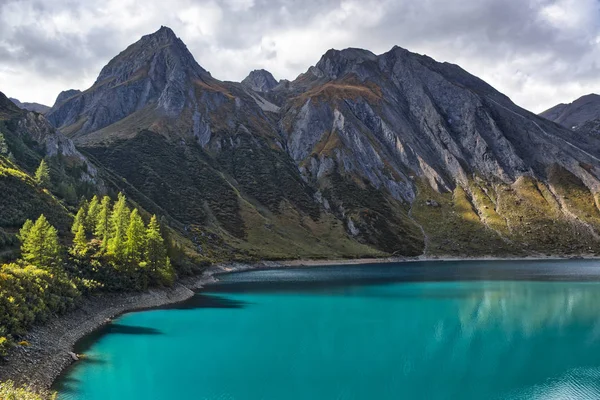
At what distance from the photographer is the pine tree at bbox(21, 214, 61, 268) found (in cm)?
5516

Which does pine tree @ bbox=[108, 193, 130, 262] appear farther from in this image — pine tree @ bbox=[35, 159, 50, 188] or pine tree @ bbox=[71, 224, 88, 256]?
pine tree @ bbox=[35, 159, 50, 188]

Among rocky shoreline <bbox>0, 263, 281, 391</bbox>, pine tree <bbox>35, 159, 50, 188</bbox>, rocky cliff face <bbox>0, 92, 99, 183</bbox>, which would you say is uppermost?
rocky cliff face <bbox>0, 92, 99, 183</bbox>

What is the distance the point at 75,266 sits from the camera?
6406cm

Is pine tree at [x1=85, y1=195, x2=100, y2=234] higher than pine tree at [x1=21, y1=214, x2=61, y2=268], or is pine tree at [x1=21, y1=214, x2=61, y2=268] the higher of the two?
pine tree at [x1=85, y1=195, x2=100, y2=234]

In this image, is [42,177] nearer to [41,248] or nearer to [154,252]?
[154,252]

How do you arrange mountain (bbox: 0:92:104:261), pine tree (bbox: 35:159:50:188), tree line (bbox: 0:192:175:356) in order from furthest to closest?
pine tree (bbox: 35:159:50:188) → mountain (bbox: 0:92:104:261) → tree line (bbox: 0:192:175:356)

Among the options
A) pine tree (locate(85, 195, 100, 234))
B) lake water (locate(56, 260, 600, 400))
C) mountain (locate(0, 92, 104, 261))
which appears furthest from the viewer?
pine tree (locate(85, 195, 100, 234))

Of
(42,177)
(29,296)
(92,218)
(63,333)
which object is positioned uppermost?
(42,177)

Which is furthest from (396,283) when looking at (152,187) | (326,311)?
(152,187)

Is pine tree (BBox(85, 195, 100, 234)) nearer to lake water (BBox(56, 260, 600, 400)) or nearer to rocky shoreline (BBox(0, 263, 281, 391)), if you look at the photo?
rocky shoreline (BBox(0, 263, 281, 391))

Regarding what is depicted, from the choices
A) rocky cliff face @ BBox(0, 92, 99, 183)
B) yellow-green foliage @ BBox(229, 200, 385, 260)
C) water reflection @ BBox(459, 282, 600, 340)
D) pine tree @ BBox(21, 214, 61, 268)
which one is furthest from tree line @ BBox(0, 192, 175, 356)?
yellow-green foliage @ BBox(229, 200, 385, 260)

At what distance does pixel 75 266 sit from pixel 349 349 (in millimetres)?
40423

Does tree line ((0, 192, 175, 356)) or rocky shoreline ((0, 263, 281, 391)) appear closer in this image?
rocky shoreline ((0, 263, 281, 391))

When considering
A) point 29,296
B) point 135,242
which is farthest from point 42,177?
point 29,296
